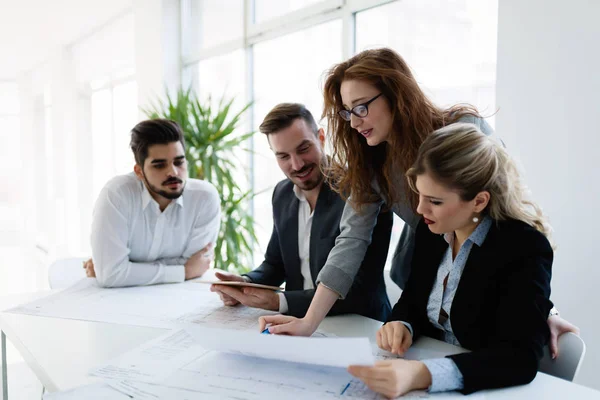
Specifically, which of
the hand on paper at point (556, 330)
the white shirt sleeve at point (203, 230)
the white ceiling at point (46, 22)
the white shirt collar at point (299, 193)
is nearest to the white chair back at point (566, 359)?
the hand on paper at point (556, 330)

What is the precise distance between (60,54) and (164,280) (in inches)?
312

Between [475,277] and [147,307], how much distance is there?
1.09m

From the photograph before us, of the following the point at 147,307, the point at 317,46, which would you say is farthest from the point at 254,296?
the point at 317,46

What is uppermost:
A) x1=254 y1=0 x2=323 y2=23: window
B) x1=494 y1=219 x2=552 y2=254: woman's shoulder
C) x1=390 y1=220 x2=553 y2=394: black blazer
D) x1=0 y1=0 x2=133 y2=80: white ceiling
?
x1=0 y1=0 x2=133 y2=80: white ceiling

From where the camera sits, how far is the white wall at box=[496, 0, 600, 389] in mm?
1902

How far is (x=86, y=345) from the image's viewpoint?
133 centimetres

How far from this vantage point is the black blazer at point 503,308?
97 centimetres

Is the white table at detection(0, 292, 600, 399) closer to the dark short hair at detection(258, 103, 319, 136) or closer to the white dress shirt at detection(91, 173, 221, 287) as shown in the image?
the white dress shirt at detection(91, 173, 221, 287)

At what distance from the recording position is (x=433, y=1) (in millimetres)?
2871

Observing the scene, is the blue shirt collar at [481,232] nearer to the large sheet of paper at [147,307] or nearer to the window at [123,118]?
the large sheet of paper at [147,307]

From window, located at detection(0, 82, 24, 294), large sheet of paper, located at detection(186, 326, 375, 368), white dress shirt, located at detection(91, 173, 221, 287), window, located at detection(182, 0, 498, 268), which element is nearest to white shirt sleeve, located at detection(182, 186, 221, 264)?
white dress shirt, located at detection(91, 173, 221, 287)

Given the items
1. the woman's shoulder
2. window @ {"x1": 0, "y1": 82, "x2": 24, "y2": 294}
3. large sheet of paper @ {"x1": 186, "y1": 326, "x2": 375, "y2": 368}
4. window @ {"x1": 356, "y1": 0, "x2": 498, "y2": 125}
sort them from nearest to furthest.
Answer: large sheet of paper @ {"x1": 186, "y1": 326, "x2": 375, "y2": 368} < the woman's shoulder < window @ {"x1": 356, "y1": 0, "x2": 498, "y2": 125} < window @ {"x1": 0, "y1": 82, "x2": 24, "y2": 294}

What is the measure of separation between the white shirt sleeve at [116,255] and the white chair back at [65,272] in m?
0.37

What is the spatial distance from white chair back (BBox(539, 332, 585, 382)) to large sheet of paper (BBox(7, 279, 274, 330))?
0.75 meters
